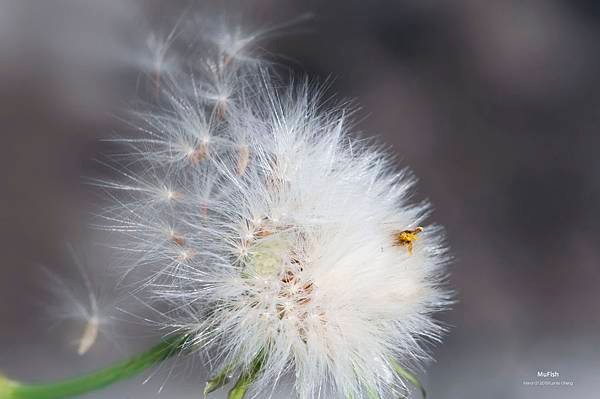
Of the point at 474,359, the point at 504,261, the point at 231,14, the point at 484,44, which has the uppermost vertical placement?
the point at 484,44

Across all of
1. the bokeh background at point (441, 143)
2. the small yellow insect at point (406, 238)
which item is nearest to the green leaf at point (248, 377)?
the small yellow insect at point (406, 238)

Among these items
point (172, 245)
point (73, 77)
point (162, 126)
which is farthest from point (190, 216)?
point (73, 77)

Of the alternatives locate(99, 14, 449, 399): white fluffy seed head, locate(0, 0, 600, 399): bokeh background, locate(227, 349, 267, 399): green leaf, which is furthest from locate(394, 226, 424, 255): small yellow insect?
locate(0, 0, 600, 399): bokeh background

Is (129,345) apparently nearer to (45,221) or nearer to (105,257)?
(105,257)

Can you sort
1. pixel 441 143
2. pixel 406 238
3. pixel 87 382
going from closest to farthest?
pixel 87 382 → pixel 406 238 → pixel 441 143

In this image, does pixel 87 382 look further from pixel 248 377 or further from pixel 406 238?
pixel 406 238

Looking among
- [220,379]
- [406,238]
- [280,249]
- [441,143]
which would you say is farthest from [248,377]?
[441,143]

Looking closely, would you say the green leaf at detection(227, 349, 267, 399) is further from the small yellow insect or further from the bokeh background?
the bokeh background
